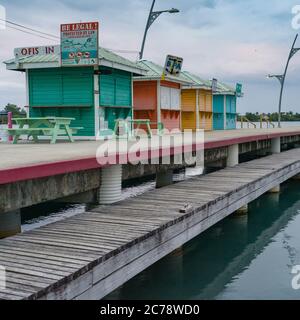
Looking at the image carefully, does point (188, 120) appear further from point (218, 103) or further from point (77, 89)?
point (77, 89)

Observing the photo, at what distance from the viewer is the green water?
7.65 m

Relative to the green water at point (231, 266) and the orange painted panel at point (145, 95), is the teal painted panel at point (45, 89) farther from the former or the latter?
the green water at point (231, 266)

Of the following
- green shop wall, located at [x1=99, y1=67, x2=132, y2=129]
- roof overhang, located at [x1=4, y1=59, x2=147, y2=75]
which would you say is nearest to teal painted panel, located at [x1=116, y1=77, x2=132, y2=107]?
green shop wall, located at [x1=99, y1=67, x2=132, y2=129]

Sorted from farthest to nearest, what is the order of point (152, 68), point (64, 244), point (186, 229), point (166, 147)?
point (152, 68)
point (166, 147)
point (186, 229)
point (64, 244)

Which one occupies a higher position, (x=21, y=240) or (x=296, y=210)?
(x=21, y=240)

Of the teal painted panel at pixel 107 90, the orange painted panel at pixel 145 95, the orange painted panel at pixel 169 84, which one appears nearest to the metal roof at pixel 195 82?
the orange painted panel at pixel 169 84

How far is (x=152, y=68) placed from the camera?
2175 centimetres

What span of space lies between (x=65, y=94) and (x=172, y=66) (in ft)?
22.1

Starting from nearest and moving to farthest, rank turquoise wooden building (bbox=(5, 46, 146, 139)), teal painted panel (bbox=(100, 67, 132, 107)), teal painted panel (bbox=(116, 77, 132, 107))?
turquoise wooden building (bbox=(5, 46, 146, 139)) < teal painted panel (bbox=(100, 67, 132, 107)) < teal painted panel (bbox=(116, 77, 132, 107))

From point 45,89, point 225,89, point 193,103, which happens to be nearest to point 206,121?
point 193,103

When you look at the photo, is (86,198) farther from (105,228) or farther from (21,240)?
(21,240)

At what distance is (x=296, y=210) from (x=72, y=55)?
29.1 ft

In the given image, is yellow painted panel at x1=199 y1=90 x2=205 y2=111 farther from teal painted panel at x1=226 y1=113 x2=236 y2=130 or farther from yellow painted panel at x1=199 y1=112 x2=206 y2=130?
teal painted panel at x1=226 y1=113 x2=236 y2=130

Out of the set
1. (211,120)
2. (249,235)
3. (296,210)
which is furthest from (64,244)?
(211,120)
